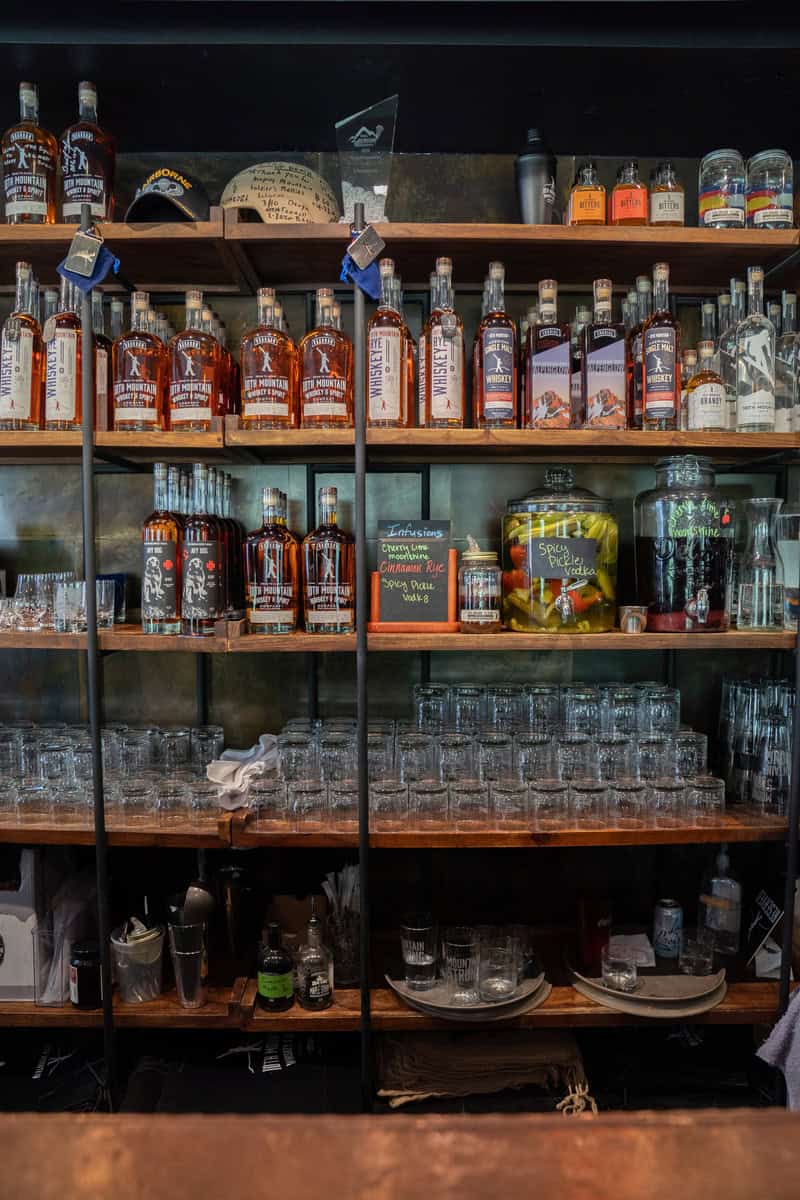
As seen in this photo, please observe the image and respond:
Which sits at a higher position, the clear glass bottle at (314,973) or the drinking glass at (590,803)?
the drinking glass at (590,803)

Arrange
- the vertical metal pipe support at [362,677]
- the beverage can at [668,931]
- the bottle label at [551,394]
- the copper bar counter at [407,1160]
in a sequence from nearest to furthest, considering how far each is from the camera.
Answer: the copper bar counter at [407,1160] → the vertical metal pipe support at [362,677] → the bottle label at [551,394] → the beverage can at [668,931]

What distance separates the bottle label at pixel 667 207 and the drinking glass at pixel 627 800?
4.30ft

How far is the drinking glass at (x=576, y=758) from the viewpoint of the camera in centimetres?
190

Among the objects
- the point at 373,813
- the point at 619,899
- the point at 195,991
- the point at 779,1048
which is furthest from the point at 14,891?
the point at 779,1048

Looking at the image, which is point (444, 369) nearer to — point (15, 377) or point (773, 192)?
point (773, 192)

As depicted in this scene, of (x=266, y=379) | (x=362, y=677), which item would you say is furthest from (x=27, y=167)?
(x=362, y=677)

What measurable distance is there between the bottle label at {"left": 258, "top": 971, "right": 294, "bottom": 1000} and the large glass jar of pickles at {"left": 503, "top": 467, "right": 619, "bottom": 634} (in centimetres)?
97

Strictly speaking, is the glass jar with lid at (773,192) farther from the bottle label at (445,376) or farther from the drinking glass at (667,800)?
the drinking glass at (667,800)

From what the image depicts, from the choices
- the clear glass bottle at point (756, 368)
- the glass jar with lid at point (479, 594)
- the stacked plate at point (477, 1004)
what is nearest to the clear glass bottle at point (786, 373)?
the clear glass bottle at point (756, 368)

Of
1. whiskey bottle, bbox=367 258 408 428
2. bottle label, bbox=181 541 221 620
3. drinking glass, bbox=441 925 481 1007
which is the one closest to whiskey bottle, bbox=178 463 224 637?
bottle label, bbox=181 541 221 620

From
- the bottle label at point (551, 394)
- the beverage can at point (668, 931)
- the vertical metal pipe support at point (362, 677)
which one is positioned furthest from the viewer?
the beverage can at point (668, 931)

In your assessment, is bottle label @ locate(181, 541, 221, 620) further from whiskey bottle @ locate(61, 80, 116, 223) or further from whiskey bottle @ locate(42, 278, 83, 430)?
whiskey bottle @ locate(61, 80, 116, 223)

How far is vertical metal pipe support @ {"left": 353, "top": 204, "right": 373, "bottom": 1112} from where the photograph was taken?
1.73 metres

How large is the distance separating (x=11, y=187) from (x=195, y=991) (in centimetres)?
191
